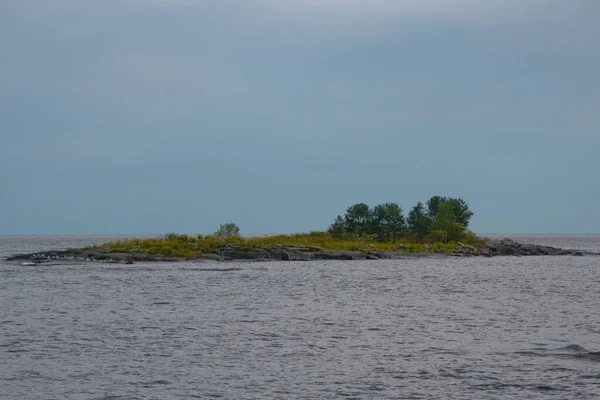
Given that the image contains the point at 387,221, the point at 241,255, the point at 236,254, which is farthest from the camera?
the point at 387,221

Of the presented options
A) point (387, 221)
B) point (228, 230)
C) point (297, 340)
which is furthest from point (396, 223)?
point (297, 340)

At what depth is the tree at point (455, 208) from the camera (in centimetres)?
13825

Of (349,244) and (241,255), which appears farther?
(349,244)

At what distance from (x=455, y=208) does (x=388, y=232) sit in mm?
17475

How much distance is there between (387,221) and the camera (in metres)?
130

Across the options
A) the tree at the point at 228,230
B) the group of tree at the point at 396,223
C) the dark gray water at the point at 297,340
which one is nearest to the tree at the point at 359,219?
the group of tree at the point at 396,223

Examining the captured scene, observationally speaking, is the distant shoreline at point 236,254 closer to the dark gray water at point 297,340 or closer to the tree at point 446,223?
the tree at point 446,223

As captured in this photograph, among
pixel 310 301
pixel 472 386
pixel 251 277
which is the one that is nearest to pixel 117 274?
pixel 251 277

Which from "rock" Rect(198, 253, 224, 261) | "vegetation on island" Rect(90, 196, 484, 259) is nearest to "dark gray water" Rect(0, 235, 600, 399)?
"rock" Rect(198, 253, 224, 261)

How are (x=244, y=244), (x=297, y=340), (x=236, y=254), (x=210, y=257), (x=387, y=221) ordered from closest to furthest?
(x=297, y=340), (x=210, y=257), (x=236, y=254), (x=244, y=244), (x=387, y=221)

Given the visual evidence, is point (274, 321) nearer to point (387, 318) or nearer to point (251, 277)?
point (387, 318)

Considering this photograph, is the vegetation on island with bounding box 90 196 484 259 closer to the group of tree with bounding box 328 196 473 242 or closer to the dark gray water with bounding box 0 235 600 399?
the group of tree with bounding box 328 196 473 242

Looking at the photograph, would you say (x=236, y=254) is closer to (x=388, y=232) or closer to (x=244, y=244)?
(x=244, y=244)

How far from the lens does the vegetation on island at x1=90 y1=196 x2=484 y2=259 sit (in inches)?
4683
